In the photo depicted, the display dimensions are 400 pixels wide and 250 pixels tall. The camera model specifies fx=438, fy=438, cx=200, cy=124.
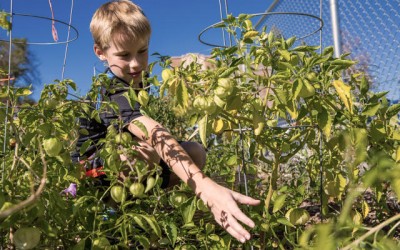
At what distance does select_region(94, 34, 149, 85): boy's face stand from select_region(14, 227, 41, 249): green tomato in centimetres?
90

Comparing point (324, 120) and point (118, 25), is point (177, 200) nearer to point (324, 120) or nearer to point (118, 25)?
point (324, 120)

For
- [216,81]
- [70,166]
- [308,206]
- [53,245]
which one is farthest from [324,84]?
[308,206]

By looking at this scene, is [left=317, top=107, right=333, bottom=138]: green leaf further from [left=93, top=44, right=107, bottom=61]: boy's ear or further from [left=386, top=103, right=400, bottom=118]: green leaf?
[left=93, top=44, right=107, bottom=61]: boy's ear

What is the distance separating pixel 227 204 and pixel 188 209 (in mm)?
139

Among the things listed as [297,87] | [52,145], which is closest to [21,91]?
[52,145]

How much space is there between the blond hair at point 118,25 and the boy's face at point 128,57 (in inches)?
0.8

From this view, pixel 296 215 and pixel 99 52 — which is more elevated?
pixel 99 52

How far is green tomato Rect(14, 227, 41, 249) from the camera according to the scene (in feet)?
2.55

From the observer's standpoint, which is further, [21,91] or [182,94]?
→ [21,91]

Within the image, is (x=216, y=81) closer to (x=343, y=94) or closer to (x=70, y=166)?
(x=343, y=94)

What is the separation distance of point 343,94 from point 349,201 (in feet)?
1.96

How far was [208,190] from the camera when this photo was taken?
2.96 ft

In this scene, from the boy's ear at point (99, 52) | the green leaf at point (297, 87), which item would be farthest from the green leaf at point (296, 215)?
the boy's ear at point (99, 52)

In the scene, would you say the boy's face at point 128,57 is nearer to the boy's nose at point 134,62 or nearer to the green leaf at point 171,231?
the boy's nose at point 134,62
